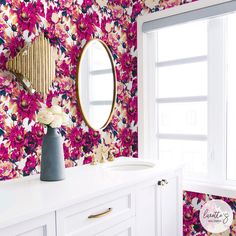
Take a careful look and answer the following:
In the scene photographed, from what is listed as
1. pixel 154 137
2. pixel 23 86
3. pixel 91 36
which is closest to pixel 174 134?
pixel 154 137

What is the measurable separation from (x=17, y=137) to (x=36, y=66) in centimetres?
42

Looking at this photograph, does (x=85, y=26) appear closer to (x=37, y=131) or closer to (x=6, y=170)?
(x=37, y=131)

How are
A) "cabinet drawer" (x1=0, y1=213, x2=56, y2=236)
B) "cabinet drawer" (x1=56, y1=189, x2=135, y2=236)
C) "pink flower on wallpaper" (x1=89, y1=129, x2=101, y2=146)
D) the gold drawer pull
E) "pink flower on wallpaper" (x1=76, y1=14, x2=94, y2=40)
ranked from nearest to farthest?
"cabinet drawer" (x1=0, y1=213, x2=56, y2=236)
"cabinet drawer" (x1=56, y1=189, x2=135, y2=236)
the gold drawer pull
"pink flower on wallpaper" (x1=76, y1=14, x2=94, y2=40)
"pink flower on wallpaper" (x1=89, y1=129, x2=101, y2=146)

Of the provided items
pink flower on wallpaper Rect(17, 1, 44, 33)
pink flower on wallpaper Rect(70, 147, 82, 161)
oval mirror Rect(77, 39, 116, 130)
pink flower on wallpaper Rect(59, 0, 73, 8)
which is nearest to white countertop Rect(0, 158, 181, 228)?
pink flower on wallpaper Rect(70, 147, 82, 161)

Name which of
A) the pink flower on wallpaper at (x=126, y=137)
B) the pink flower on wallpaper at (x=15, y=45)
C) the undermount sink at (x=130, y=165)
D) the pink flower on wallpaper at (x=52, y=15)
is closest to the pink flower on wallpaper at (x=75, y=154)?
the undermount sink at (x=130, y=165)

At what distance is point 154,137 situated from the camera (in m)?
2.62

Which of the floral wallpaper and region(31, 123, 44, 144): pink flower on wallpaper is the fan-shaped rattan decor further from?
region(31, 123, 44, 144): pink flower on wallpaper

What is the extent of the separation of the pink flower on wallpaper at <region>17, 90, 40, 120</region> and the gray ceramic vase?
0.22 m

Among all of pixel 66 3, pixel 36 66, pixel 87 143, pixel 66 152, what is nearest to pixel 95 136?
pixel 87 143

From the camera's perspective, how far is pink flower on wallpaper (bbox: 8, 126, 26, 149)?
68.3 inches

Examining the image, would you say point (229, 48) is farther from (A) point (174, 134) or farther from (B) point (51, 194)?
(B) point (51, 194)

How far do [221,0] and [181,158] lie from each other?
121 cm

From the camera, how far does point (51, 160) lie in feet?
5.49

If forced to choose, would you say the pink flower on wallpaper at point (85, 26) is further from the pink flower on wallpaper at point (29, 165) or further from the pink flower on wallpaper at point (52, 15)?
the pink flower on wallpaper at point (29, 165)
